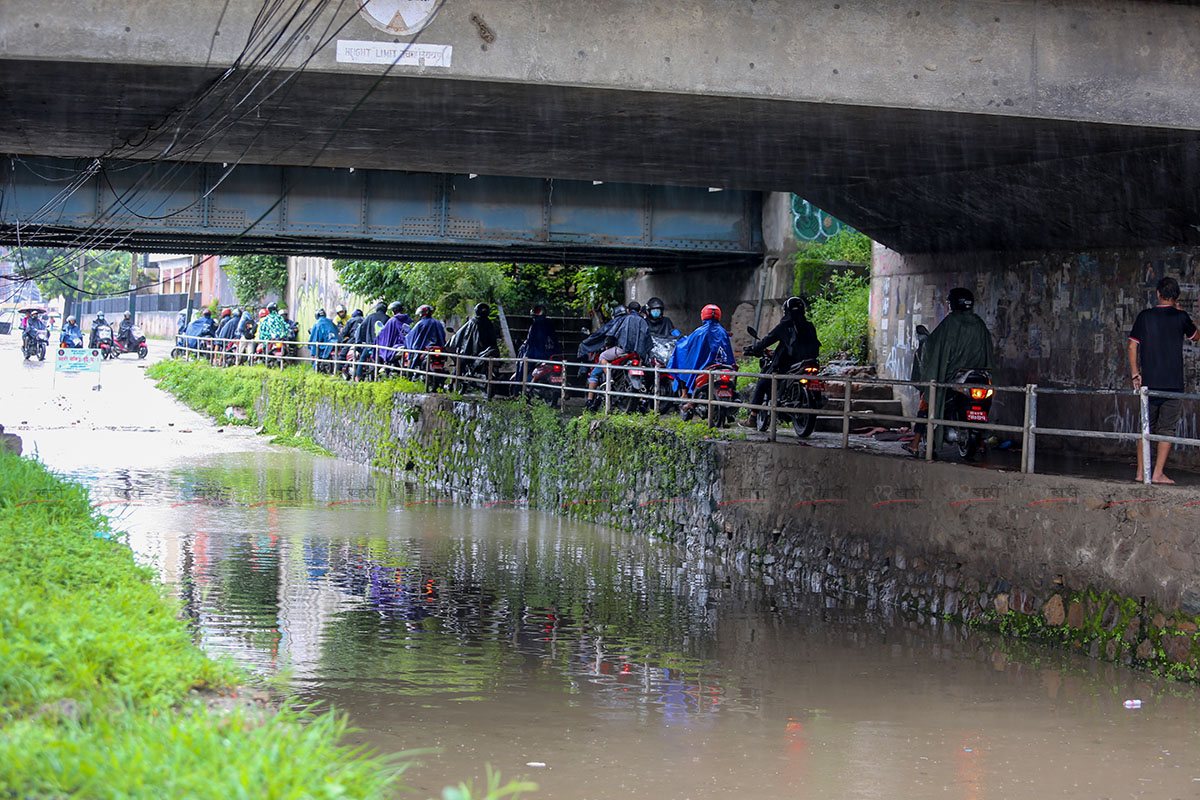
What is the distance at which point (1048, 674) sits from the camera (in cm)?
986

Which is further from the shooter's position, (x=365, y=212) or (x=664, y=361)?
(x=365, y=212)

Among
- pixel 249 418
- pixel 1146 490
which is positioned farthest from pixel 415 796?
pixel 249 418

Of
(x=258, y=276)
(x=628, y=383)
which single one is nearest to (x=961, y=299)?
(x=628, y=383)

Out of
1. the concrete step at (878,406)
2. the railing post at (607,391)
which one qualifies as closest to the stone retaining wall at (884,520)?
the railing post at (607,391)

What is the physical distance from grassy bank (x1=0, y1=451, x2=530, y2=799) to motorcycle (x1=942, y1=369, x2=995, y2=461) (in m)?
7.70

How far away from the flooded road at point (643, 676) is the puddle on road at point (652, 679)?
2cm

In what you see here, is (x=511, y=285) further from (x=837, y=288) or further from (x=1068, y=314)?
(x=1068, y=314)

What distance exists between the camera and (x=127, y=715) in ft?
15.6

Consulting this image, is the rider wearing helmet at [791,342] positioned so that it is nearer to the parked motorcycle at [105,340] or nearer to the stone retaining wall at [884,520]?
the stone retaining wall at [884,520]

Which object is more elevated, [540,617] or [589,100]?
[589,100]

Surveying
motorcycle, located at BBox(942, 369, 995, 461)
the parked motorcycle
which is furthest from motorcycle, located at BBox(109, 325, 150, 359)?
motorcycle, located at BBox(942, 369, 995, 461)

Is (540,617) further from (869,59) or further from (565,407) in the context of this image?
(565,407)

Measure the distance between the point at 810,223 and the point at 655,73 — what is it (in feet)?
49.3

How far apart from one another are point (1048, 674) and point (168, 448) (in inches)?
900
